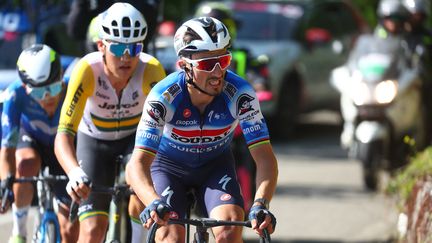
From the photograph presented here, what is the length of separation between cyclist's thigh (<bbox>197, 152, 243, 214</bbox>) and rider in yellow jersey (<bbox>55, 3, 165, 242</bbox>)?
2.38 feet

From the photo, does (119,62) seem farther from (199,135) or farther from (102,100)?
(199,135)

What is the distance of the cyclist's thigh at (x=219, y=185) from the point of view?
24.5ft

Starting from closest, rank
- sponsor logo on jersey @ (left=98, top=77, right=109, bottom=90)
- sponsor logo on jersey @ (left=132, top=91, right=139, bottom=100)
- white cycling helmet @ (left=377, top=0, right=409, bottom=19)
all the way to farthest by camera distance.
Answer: sponsor logo on jersey @ (left=98, top=77, right=109, bottom=90) < sponsor logo on jersey @ (left=132, top=91, right=139, bottom=100) < white cycling helmet @ (left=377, top=0, right=409, bottom=19)

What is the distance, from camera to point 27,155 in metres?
9.57

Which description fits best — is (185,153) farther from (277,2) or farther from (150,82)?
(277,2)

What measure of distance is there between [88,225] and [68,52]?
25.1ft

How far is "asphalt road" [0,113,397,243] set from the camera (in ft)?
39.4

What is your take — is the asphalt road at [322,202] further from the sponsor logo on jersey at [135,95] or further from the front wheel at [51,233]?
the sponsor logo on jersey at [135,95]

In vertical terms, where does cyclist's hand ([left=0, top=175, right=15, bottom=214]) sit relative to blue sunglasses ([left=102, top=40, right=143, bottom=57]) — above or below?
below

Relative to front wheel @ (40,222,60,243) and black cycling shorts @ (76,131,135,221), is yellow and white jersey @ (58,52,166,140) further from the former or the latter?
front wheel @ (40,222,60,243)

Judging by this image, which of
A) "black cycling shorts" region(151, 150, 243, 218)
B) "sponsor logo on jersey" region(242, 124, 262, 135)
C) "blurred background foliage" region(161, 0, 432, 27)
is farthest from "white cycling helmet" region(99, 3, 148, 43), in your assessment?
"blurred background foliage" region(161, 0, 432, 27)

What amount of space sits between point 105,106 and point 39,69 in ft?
2.59

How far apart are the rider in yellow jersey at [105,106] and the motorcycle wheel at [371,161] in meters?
5.44

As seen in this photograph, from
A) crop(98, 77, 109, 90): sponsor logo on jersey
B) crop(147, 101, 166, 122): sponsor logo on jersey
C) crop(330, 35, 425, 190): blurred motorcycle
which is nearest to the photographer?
crop(147, 101, 166, 122): sponsor logo on jersey
